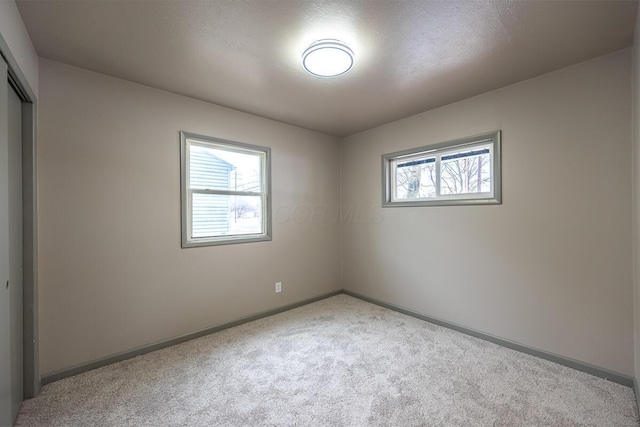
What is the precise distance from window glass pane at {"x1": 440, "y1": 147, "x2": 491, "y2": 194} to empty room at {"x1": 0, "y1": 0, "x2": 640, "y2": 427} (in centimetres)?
2

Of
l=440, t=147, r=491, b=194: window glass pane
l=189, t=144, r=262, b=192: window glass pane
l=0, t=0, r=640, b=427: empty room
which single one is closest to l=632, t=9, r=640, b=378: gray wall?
l=0, t=0, r=640, b=427: empty room

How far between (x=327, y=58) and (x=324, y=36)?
167 millimetres

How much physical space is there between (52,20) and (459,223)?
12.0 ft

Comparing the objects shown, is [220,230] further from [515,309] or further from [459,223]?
[515,309]

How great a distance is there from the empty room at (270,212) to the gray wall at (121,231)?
0.02 metres

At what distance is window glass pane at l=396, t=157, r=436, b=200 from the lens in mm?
3291

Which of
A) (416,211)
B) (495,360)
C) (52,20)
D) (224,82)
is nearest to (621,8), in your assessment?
(416,211)

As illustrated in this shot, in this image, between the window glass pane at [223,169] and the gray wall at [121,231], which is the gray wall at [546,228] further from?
the gray wall at [121,231]

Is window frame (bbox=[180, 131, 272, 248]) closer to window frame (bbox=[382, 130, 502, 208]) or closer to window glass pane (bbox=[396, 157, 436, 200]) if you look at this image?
window frame (bbox=[382, 130, 502, 208])

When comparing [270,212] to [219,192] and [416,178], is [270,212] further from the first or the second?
[416,178]

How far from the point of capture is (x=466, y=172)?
9.80ft

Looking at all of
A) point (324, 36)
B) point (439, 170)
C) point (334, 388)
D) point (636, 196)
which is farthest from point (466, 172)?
point (334, 388)

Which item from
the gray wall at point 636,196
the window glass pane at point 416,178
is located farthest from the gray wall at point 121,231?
the gray wall at point 636,196

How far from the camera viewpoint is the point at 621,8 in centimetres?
160
